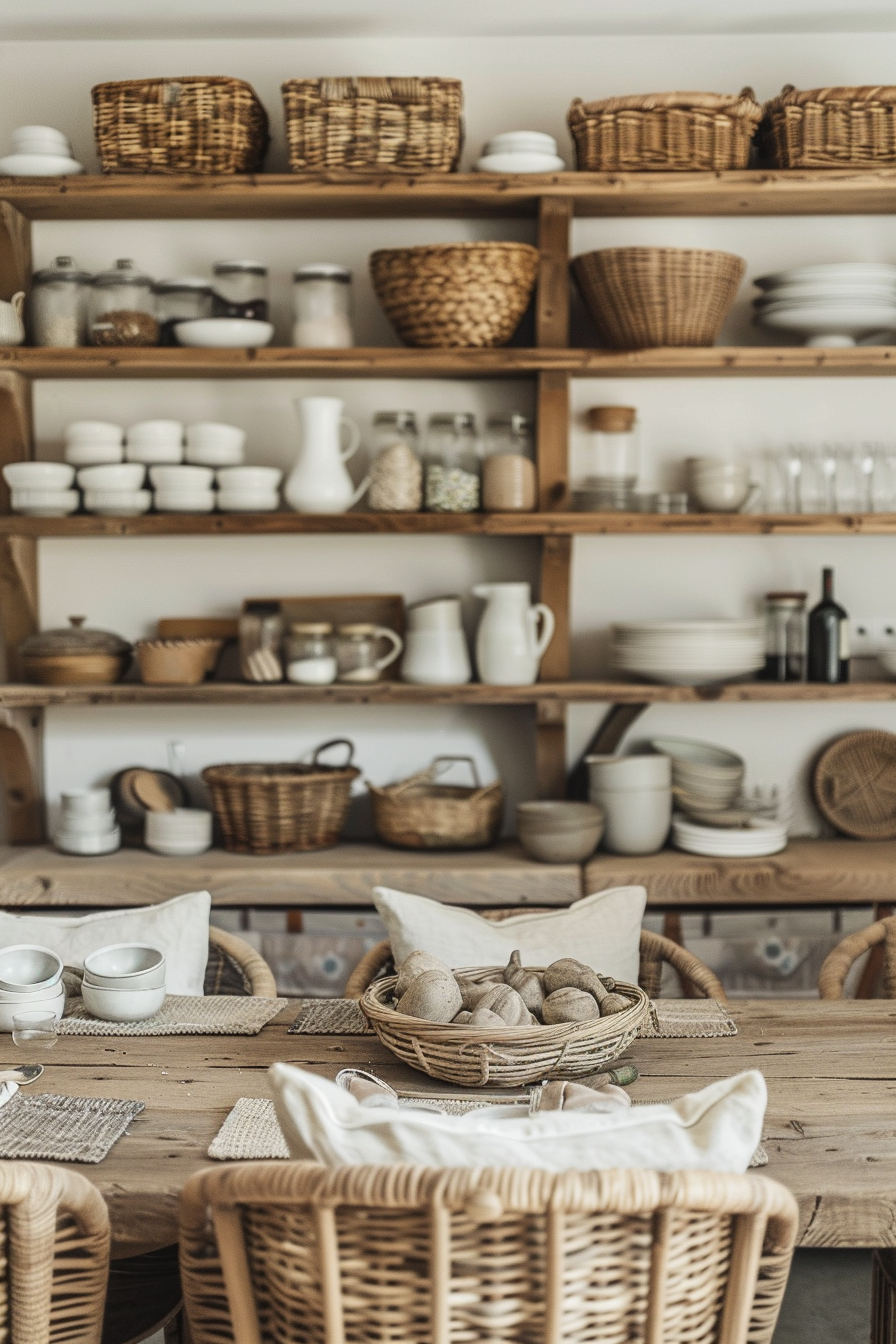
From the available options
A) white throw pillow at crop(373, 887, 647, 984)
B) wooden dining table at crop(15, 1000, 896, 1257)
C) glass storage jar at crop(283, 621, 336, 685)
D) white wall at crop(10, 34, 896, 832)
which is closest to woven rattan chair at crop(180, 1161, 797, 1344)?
wooden dining table at crop(15, 1000, 896, 1257)

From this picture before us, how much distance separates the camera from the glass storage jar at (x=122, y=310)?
10.1 ft

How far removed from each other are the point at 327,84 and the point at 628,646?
1.50m

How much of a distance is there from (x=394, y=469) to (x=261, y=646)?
55 cm

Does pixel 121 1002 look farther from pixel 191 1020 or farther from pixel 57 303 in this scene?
pixel 57 303

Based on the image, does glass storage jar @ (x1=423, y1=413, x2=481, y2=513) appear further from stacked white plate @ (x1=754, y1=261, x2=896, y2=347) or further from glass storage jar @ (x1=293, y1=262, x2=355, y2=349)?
stacked white plate @ (x1=754, y1=261, x2=896, y2=347)

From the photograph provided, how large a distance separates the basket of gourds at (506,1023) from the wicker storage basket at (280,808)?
1.33 meters

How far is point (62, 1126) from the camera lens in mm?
1533

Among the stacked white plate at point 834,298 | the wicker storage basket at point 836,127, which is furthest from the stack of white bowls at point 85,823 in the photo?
the wicker storage basket at point 836,127

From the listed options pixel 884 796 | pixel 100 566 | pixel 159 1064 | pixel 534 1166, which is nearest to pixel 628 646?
pixel 884 796

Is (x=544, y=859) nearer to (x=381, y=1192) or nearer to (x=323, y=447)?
(x=323, y=447)

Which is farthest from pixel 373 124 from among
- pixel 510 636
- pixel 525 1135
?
pixel 525 1135

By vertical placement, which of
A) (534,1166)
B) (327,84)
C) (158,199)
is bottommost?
(534,1166)

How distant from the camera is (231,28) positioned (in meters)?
3.20

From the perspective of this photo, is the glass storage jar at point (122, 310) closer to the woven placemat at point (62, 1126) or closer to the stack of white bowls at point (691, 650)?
the stack of white bowls at point (691, 650)
